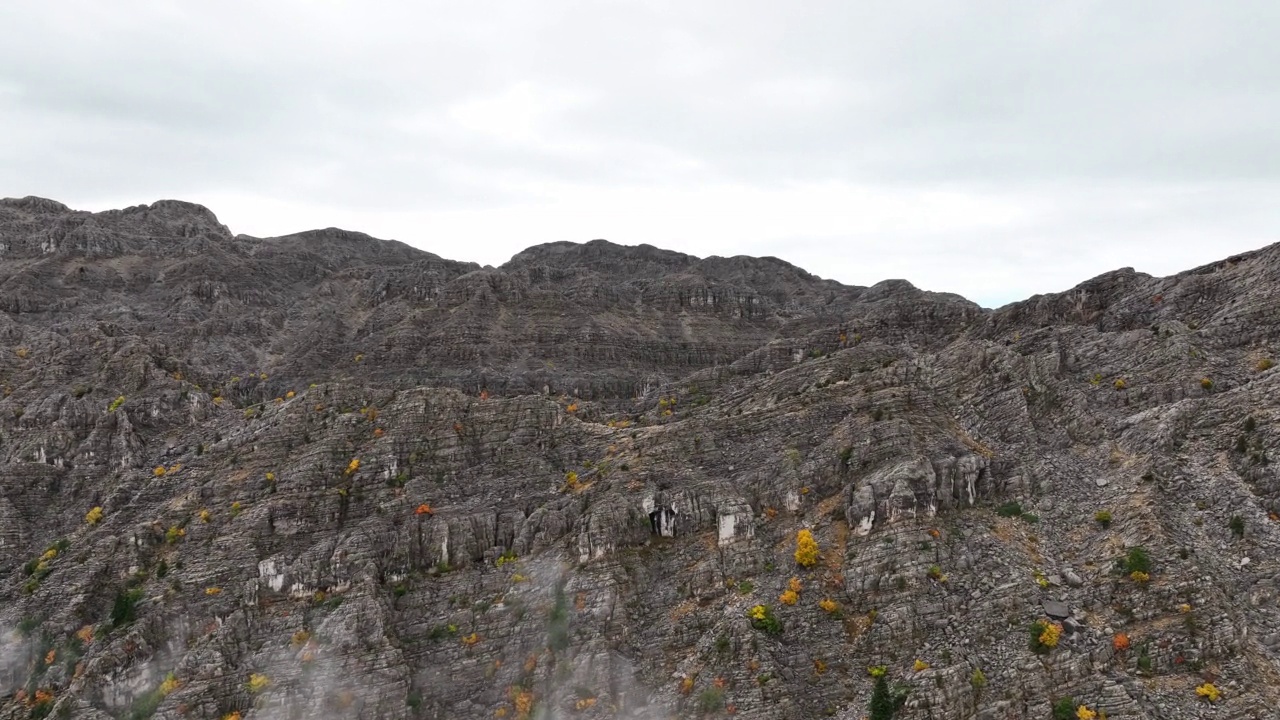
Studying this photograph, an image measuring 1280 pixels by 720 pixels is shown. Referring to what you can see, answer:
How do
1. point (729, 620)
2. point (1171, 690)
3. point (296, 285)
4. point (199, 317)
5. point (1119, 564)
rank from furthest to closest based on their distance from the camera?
point (296, 285)
point (199, 317)
point (729, 620)
point (1119, 564)
point (1171, 690)

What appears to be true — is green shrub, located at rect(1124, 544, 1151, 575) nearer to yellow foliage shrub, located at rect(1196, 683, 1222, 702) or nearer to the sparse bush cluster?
the sparse bush cluster

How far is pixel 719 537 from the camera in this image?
6844 centimetres

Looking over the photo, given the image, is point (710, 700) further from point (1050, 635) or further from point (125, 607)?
point (125, 607)

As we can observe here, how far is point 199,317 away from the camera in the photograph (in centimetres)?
15788

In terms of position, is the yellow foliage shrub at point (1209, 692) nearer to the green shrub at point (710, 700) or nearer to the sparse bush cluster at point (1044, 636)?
the sparse bush cluster at point (1044, 636)

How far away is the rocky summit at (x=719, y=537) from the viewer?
5559cm

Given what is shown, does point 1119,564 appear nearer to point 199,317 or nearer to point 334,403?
point 334,403

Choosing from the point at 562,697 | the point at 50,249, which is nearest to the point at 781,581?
the point at 562,697

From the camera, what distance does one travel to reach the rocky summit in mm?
55594

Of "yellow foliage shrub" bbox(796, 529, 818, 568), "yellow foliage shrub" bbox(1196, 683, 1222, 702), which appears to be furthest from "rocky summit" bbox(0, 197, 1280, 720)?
"yellow foliage shrub" bbox(1196, 683, 1222, 702)

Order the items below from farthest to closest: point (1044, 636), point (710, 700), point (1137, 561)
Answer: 1. point (710, 700)
2. point (1137, 561)
3. point (1044, 636)

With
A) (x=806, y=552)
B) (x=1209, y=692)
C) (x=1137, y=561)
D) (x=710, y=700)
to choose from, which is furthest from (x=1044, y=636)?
(x=710, y=700)

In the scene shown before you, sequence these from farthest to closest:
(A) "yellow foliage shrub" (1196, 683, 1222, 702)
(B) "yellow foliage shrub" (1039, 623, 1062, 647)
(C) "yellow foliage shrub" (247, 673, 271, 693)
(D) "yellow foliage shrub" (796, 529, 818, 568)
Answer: (D) "yellow foliage shrub" (796, 529, 818, 568) < (C) "yellow foliage shrub" (247, 673, 271, 693) < (B) "yellow foliage shrub" (1039, 623, 1062, 647) < (A) "yellow foliage shrub" (1196, 683, 1222, 702)

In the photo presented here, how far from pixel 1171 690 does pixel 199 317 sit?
6546 inches
